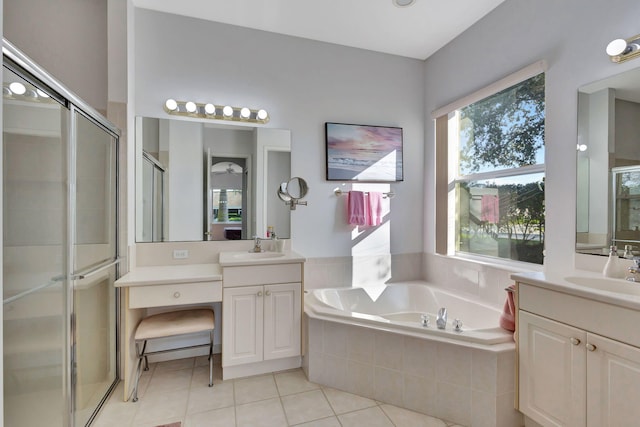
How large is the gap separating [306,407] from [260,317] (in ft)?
2.09

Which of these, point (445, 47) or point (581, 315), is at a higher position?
point (445, 47)

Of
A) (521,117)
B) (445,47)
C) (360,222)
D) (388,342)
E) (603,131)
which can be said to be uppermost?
(445,47)

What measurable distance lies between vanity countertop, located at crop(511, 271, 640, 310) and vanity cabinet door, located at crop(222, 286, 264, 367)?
5.37 feet

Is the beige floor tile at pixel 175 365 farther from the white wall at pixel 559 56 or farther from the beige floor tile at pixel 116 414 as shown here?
the white wall at pixel 559 56

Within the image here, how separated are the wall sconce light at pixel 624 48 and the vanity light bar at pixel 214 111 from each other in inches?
88.9

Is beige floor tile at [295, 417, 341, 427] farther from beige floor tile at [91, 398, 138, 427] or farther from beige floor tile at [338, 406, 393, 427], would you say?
beige floor tile at [91, 398, 138, 427]

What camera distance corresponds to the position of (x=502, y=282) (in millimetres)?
2287

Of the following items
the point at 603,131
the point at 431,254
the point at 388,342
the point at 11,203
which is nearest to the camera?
the point at 11,203

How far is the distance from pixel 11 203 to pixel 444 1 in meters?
2.87

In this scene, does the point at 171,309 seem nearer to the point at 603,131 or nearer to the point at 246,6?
the point at 246,6

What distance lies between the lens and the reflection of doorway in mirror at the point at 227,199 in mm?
2529

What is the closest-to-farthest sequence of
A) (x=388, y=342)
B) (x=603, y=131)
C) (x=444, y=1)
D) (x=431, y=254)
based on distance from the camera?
(x=603, y=131)
(x=388, y=342)
(x=444, y=1)
(x=431, y=254)

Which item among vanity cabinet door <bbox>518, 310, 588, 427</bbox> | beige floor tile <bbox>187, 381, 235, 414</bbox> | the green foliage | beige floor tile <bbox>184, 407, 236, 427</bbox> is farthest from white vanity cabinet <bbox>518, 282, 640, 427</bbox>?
beige floor tile <bbox>187, 381, 235, 414</bbox>

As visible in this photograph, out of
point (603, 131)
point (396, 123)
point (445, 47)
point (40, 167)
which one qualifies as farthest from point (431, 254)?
point (40, 167)
